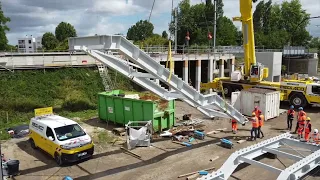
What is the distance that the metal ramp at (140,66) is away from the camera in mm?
10695

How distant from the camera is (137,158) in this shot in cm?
1202

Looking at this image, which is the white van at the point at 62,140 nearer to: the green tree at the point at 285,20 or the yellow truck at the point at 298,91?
the yellow truck at the point at 298,91

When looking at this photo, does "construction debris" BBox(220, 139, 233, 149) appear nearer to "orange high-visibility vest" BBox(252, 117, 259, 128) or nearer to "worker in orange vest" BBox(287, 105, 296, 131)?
"orange high-visibility vest" BBox(252, 117, 259, 128)

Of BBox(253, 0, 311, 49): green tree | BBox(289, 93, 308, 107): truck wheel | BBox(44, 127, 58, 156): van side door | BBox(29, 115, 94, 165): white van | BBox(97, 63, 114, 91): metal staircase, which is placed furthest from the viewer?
BBox(253, 0, 311, 49): green tree

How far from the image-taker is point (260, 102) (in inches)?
744

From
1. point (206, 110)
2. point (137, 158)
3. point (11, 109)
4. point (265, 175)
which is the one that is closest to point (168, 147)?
point (137, 158)

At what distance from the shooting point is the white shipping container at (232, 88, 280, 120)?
1875 centimetres

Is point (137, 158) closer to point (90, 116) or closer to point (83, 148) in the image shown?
point (83, 148)

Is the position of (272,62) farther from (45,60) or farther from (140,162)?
(140,162)

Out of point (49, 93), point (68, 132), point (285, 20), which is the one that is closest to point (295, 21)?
point (285, 20)

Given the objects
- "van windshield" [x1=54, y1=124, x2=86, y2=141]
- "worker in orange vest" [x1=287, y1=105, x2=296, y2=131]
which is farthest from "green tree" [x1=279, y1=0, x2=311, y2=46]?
"van windshield" [x1=54, y1=124, x2=86, y2=141]

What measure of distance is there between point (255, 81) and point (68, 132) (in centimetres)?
1686

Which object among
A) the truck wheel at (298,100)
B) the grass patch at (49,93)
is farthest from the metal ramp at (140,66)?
the truck wheel at (298,100)

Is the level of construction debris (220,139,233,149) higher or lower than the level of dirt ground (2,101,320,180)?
higher
